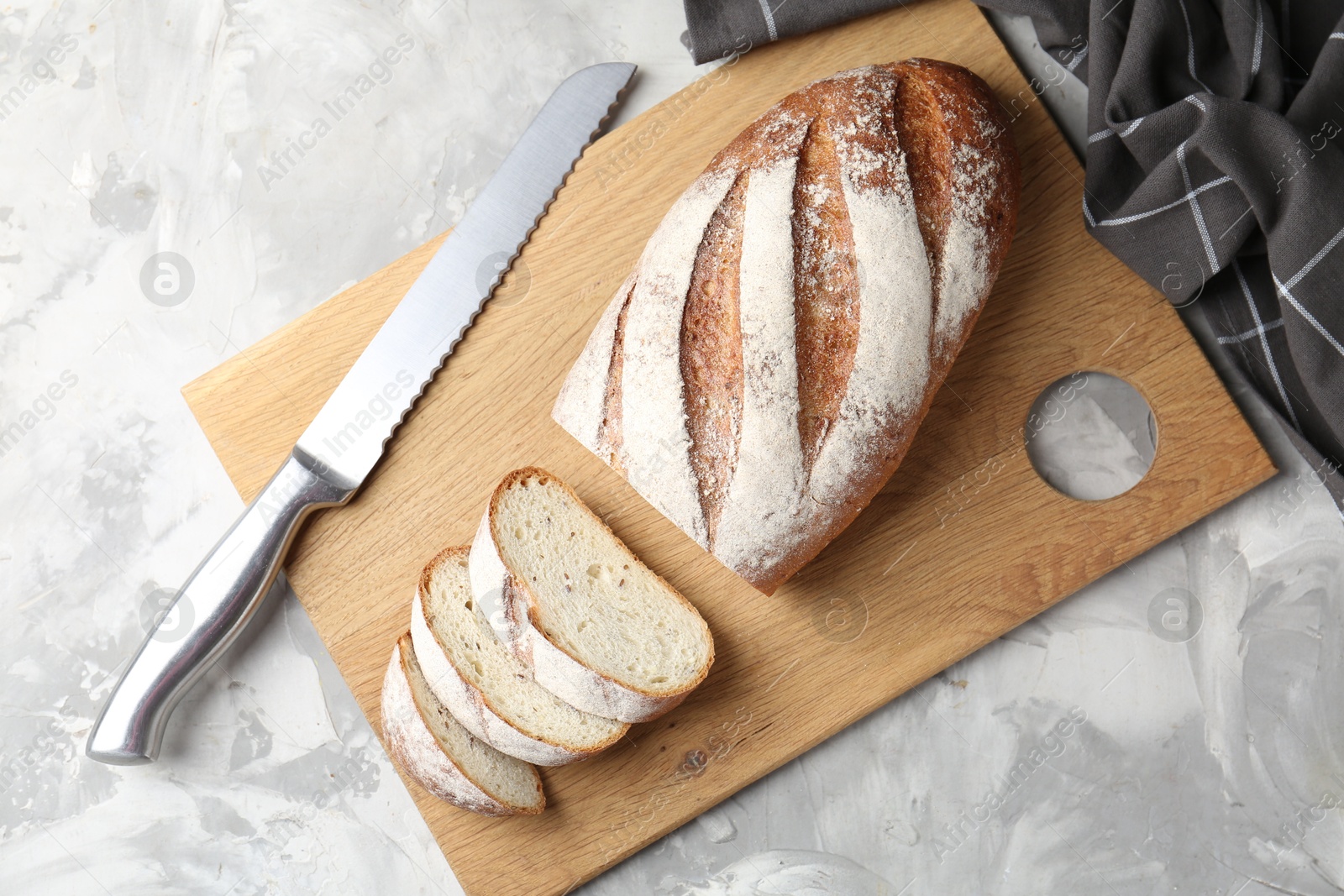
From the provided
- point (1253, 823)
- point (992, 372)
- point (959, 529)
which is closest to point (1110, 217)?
point (992, 372)

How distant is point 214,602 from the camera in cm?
193

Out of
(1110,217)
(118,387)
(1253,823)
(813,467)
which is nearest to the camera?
(813,467)

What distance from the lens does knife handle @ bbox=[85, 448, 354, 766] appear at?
1930mm

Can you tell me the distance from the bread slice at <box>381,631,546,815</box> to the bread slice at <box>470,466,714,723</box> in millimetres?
244

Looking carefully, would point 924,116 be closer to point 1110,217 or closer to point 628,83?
point 1110,217

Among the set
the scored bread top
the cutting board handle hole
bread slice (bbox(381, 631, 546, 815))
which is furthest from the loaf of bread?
bread slice (bbox(381, 631, 546, 815))

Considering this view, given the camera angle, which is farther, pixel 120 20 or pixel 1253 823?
pixel 120 20

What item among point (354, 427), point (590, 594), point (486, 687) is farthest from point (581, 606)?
point (354, 427)

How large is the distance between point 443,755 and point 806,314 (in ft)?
4.15

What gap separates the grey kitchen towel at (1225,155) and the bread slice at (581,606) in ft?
3.97

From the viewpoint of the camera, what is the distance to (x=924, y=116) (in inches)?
70.6

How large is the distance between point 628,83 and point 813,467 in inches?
45.2

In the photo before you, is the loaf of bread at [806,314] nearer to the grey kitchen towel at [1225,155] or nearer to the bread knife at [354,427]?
the grey kitchen towel at [1225,155]

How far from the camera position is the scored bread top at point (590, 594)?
187 cm
